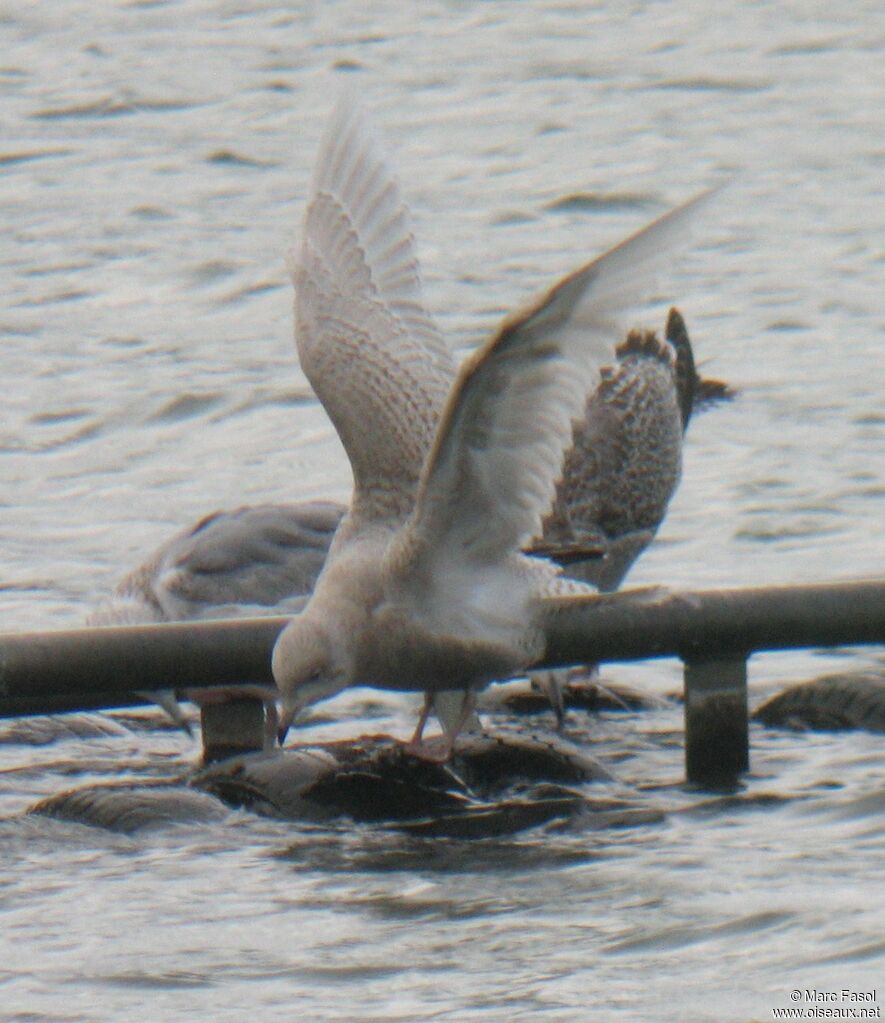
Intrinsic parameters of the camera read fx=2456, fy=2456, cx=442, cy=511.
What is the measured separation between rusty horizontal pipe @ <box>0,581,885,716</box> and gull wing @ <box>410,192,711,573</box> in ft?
1.12

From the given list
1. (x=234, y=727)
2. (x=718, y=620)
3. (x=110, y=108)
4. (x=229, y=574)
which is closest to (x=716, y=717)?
(x=718, y=620)

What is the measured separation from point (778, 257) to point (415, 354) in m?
8.21

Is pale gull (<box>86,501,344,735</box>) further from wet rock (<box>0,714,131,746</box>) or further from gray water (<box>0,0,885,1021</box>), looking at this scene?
gray water (<box>0,0,885,1021</box>)

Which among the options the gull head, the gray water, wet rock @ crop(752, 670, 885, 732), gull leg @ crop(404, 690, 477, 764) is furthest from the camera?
wet rock @ crop(752, 670, 885, 732)

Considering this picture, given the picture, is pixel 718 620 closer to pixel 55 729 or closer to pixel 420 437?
pixel 420 437

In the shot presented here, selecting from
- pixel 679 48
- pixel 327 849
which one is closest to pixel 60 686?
pixel 327 849

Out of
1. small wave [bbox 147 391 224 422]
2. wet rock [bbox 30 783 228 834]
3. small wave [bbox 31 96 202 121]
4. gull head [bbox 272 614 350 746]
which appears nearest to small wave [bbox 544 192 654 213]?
small wave [bbox 147 391 224 422]

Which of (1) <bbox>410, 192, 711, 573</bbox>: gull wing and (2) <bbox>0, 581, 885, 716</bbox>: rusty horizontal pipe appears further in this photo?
(2) <bbox>0, 581, 885, 716</bbox>: rusty horizontal pipe

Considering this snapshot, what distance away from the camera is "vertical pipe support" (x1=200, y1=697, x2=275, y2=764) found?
7180 millimetres

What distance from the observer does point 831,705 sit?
7410 millimetres

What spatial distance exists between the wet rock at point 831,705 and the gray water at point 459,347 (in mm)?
94

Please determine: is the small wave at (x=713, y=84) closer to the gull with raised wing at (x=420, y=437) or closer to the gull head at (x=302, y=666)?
the gull with raised wing at (x=420, y=437)

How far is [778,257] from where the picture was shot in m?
15.4

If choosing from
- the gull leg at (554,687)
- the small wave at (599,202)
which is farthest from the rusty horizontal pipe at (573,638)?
the small wave at (599,202)
